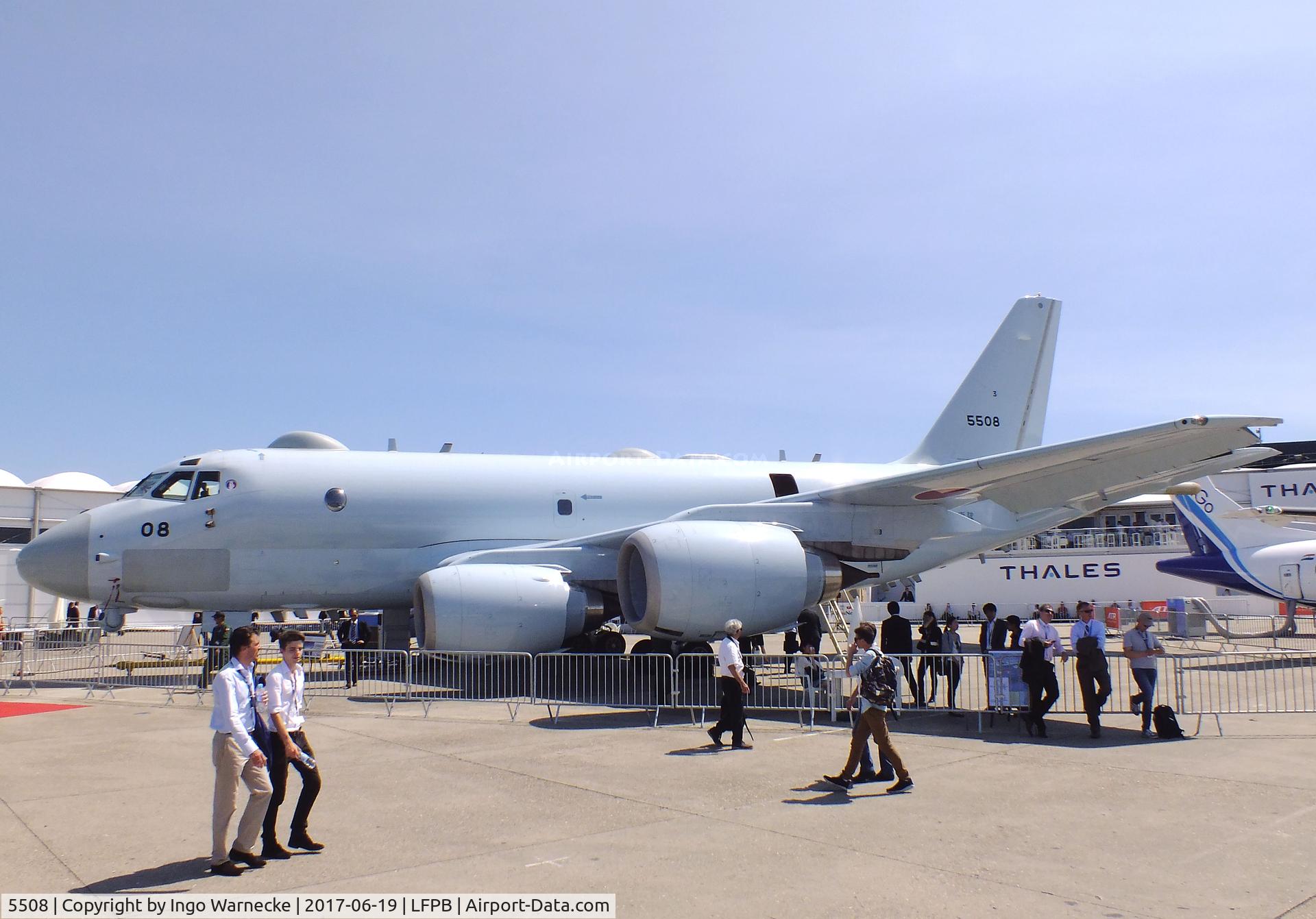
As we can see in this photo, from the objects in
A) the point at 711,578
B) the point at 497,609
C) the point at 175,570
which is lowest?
the point at 497,609

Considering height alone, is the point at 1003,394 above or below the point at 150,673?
above

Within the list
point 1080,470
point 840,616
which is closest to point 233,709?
point 1080,470

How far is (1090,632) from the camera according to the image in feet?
35.1

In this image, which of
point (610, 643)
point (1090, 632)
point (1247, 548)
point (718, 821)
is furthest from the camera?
point (1247, 548)

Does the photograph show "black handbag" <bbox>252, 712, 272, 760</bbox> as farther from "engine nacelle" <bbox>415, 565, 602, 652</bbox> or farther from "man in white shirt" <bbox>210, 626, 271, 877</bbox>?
"engine nacelle" <bbox>415, 565, 602, 652</bbox>

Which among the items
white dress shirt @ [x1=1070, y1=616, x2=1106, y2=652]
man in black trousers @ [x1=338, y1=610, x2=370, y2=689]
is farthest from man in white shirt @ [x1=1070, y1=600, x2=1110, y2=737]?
man in black trousers @ [x1=338, y1=610, x2=370, y2=689]

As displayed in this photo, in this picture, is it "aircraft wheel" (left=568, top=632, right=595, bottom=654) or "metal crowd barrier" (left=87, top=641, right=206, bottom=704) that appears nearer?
"metal crowd barrier" (left=87, top=641, right=206, bottom=704)

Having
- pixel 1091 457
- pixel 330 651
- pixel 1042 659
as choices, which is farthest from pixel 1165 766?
pixel 330 651

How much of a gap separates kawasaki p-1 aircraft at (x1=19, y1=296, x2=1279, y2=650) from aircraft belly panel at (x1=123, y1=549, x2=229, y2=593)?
3 cm

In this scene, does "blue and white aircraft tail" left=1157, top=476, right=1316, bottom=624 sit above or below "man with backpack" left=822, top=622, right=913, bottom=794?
above

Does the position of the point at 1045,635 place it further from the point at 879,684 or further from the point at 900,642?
the point at 879,684

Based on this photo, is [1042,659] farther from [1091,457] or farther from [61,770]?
[61,770]

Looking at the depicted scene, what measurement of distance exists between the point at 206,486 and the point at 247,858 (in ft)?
36.7

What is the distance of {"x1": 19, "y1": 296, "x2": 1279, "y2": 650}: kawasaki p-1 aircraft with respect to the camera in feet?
43.8
